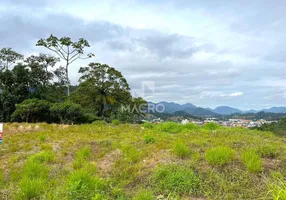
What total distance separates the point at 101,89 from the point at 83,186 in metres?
17.6

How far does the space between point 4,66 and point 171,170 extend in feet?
77.2

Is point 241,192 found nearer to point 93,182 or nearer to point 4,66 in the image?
point 93,182

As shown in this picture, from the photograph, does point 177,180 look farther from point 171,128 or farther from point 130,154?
point 171,128

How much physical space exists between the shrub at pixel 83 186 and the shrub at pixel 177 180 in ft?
2.36

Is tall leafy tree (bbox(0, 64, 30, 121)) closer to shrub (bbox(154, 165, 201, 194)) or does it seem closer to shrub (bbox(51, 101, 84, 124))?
shrub (bbox(51, 101, 84, 124))

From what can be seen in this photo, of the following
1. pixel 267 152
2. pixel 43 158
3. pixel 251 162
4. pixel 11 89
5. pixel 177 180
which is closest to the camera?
pixel 177 180

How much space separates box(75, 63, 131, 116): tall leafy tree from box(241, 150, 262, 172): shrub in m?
17.0

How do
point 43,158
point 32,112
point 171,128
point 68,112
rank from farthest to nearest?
point 32,112 → point 68,112 → point 171,128 → point 43,158

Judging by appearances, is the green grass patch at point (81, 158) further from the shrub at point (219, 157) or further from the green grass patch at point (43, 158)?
the shrub at point (219, 157)

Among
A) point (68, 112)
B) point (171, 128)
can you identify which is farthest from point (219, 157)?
point (68, 112)

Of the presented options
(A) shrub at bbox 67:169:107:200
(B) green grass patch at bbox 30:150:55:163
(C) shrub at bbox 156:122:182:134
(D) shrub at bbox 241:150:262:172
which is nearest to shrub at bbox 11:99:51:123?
(C) shrub at bbox 156:122:182:134

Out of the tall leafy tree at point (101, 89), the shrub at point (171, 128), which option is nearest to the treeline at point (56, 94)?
the tall leafy tree at point (101, 89)

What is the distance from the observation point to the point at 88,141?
600cm

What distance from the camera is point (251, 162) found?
3.51 meters
